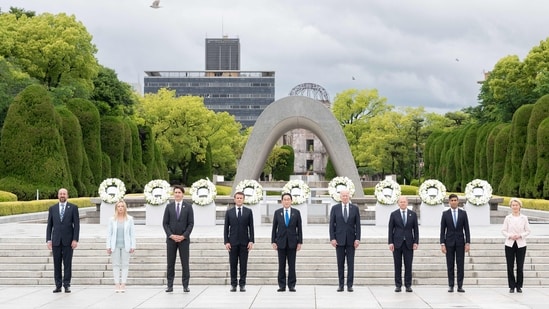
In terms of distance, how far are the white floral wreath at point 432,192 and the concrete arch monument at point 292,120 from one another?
555 cm

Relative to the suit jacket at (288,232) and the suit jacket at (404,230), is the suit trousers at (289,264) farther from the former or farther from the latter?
the suit jacket at (404,230)

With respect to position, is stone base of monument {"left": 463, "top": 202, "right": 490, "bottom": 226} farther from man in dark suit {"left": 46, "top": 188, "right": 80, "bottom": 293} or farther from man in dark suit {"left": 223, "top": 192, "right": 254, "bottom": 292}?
man in dark suit {"left": 46, "top": 188, "right": 80, "bottom": 293}

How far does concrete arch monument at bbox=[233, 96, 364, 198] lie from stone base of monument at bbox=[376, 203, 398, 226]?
529 centimetres

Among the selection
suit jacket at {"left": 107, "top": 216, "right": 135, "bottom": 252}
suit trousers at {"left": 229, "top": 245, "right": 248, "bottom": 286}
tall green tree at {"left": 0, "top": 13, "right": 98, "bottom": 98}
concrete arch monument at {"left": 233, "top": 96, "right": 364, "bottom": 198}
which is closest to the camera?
suit jacket at {"left": 107, "top": 216, "right": 135, "bottom": 252}

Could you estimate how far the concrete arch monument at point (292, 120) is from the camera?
81.7 feet

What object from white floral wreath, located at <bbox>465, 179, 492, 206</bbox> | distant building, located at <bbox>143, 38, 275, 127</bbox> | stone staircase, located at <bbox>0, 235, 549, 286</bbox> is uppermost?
distant building, located at <bbox>143, 38, 275, 127</bbox>

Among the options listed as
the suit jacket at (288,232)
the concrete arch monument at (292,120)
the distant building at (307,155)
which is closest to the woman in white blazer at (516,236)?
the suit jacket at (288,232)

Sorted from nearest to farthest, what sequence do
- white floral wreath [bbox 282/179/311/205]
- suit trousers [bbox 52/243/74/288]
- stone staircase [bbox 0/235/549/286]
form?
suit trousers [bbox 52/243/74/288]
stone staircase [bbox 0/235/549/286]
white floral wreath [bbox 282/179/311/205]

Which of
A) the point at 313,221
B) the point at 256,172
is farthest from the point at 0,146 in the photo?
the point at 313,221

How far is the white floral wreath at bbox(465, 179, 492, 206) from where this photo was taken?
19.6 metres

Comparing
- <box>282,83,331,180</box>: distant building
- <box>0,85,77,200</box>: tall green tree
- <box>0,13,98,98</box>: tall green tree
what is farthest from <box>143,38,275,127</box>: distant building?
<box>0,85,77,200</box>: tall green tree

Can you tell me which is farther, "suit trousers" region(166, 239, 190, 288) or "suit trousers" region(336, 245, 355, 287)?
"suit trousers" region(336, 245, 355, 287)

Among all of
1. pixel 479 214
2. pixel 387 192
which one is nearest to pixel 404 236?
pixel 387 192

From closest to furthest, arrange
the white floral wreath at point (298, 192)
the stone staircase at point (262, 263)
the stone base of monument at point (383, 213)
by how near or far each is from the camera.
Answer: the stone staircase at point (262, 263) < the white floral wreath at point (298, 192) < the stone base of monument at point (383, 213)
